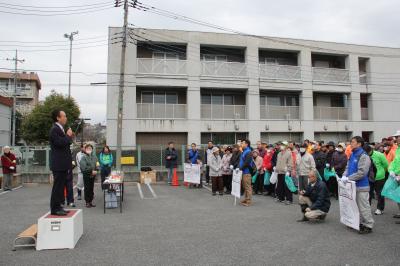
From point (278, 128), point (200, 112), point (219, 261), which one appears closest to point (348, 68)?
point (278, 128)

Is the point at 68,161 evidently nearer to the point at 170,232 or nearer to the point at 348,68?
the point at 170,232

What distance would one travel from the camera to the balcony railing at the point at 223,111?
2416 cm

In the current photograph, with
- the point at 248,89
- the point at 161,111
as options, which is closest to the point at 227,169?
the point at 161,111

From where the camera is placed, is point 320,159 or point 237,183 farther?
point 320,159

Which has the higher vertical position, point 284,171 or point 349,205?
point 284,171

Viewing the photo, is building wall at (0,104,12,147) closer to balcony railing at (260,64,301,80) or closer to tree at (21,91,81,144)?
tree at (21,91,81,144)

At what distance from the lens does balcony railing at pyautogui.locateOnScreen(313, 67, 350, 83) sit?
85.9ft

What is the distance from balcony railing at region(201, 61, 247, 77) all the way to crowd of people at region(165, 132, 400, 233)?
936 centimetres

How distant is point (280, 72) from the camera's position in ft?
83.0

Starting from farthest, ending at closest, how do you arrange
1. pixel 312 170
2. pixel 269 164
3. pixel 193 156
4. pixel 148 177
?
pixel 148 177 → pixel 193 156 → pixel 269 164 → pixel 312 170

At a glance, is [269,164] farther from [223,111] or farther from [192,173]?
[223,111]

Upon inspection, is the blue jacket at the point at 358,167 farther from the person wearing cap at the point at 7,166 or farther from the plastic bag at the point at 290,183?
the person wearing cap at the point at 7,166

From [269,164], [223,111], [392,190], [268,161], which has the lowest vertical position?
[392,190]

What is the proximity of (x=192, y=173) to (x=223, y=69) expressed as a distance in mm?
10793
